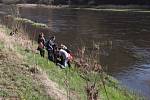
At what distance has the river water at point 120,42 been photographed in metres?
25.3

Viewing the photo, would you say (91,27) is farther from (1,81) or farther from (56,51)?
(1,81)

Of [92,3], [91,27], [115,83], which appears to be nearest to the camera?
[115,83]

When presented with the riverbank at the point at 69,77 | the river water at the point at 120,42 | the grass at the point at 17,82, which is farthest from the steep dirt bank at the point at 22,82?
the river water at the point at 120,42

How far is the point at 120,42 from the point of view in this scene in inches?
1636

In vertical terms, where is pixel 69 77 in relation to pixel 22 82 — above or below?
below

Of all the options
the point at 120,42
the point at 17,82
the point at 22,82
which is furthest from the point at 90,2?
the point at 17,82

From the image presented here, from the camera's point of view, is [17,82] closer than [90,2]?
Yes

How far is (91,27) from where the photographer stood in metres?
55.5

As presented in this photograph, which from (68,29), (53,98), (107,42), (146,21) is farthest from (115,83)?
(146,21)

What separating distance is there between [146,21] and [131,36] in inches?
603

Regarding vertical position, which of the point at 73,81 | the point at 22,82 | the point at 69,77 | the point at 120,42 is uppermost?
the point at 22,82

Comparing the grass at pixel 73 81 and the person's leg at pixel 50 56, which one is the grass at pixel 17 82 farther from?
the person's leg at pixel 50 56

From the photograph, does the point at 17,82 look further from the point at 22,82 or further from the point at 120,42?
the point at 120,42

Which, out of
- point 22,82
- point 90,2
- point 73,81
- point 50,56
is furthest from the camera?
point 90,2
